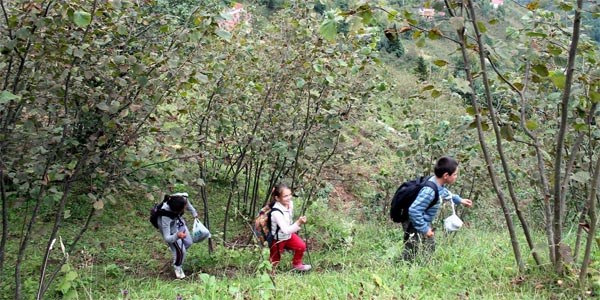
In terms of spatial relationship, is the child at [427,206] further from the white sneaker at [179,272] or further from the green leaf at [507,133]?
the white sneaker at [179,272]

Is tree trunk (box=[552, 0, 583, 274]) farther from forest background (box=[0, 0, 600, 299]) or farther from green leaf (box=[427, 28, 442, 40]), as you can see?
green leaf (box=[427, 28, 442, 40])

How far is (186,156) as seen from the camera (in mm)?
4156

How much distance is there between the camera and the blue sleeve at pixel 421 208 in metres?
4.85

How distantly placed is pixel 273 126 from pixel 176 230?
56.2 inches

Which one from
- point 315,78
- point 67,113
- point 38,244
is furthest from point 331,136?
point 38,244

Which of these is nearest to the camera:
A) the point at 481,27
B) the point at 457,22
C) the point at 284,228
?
the point at 457,22

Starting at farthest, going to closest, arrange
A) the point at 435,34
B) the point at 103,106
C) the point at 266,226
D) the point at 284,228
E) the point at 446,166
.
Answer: the point at 266,226
the point at 284,228
the point at 446,166
the point at 103,106
the point at 435,34

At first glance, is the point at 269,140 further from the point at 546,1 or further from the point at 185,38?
the point at 546,1

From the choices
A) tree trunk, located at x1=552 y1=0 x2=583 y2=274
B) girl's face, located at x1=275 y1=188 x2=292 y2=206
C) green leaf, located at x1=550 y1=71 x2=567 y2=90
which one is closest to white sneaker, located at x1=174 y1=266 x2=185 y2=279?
girl's face, located at x1=275 y1=188 x2=292 y2=206

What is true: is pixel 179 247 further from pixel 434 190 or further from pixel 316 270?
pixel 434 190

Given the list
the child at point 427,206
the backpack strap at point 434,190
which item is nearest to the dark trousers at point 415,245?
the child at point 427,206

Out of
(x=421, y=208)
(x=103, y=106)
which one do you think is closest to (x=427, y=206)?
(x=421, y=208)

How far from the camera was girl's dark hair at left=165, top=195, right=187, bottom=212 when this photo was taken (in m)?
5.67

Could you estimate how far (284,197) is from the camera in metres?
5.43
